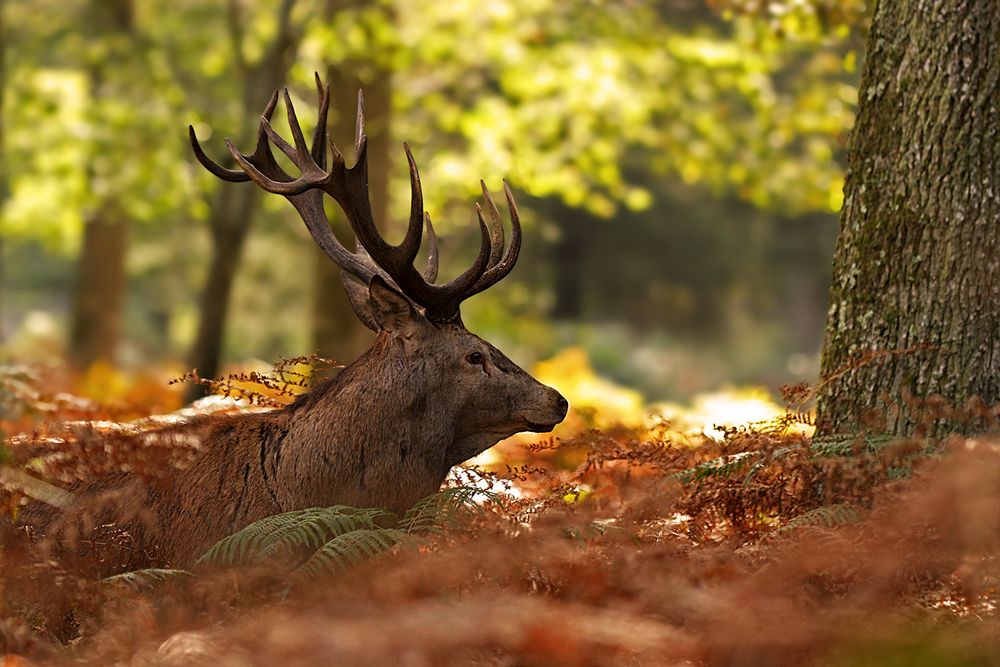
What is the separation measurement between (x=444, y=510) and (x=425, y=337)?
1.14 metres

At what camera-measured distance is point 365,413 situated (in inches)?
187

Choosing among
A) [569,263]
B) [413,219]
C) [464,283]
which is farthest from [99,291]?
[413,219]

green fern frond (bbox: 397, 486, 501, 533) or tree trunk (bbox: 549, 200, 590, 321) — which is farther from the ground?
tree trunk (bbox: 549, 200, 590, 321)

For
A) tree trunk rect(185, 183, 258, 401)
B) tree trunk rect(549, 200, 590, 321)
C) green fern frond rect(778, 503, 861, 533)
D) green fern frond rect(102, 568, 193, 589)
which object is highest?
tree trunk rect(549, 200, 590, 321)

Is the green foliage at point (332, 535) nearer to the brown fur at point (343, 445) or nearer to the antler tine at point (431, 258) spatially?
the brown fur at point (343, 445)

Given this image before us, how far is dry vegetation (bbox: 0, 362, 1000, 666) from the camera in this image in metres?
2.80

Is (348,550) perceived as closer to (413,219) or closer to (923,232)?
(413,219)

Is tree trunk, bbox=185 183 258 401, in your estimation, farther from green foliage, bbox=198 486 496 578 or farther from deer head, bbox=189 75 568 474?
green foliage, bbox=198 486 496 578

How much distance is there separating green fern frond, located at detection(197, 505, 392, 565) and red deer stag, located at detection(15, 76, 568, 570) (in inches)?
12.4

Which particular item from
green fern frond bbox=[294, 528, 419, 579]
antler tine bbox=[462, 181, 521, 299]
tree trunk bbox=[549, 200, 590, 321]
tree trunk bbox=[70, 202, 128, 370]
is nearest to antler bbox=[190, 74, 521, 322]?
antler tine bbox=[462, 181, 521, 299]

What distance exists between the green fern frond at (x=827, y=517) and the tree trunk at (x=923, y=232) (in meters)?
0.72

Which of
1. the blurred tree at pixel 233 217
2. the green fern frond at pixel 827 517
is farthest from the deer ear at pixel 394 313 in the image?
the blurred tree at pixel 233 217

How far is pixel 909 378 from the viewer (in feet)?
14.9

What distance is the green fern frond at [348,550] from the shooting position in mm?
3457
